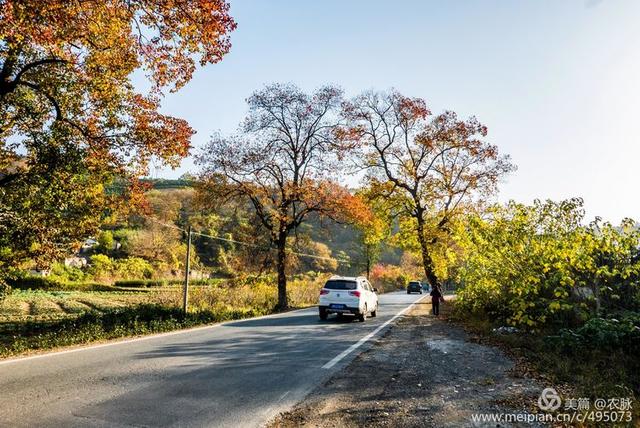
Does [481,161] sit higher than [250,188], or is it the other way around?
[481,161]

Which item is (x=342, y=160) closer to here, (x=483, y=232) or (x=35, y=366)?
(x=483, y=232)

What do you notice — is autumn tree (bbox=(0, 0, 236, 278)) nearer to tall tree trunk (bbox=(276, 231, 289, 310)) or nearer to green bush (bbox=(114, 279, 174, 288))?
tall tree trunk (bbox=(276, 231, 289, 310))

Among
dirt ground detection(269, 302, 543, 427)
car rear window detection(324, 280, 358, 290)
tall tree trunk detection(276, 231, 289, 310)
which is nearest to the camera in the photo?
dirt ground detection(269, 302, 543, 427)

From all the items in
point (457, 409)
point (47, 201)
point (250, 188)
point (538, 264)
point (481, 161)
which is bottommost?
point (457, 409)

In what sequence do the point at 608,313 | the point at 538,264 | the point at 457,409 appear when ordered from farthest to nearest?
1. the point at 538,264
2. the point at 608,313
3. the point at 457,409

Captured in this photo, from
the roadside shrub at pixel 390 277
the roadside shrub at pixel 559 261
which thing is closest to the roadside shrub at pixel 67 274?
the roadside shrub at pixel 559 261

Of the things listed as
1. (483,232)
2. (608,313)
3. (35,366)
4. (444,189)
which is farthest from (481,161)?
(35,366)

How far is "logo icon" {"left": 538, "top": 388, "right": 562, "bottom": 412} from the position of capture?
5.34 meters

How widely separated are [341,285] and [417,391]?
10864 millimetres

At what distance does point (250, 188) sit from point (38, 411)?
19.6 metres

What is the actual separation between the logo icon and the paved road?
10.8 ft

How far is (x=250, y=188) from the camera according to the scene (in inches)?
941

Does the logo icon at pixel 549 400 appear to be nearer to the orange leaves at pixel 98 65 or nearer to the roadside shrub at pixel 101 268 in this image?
the orange leaves at pixel 98 65

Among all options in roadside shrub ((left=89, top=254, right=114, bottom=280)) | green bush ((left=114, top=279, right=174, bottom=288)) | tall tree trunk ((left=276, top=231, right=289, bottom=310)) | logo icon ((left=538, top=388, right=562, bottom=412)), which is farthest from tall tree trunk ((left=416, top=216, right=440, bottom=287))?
roadside shrub ((left=89, top=254, right=114, bottom=280))
